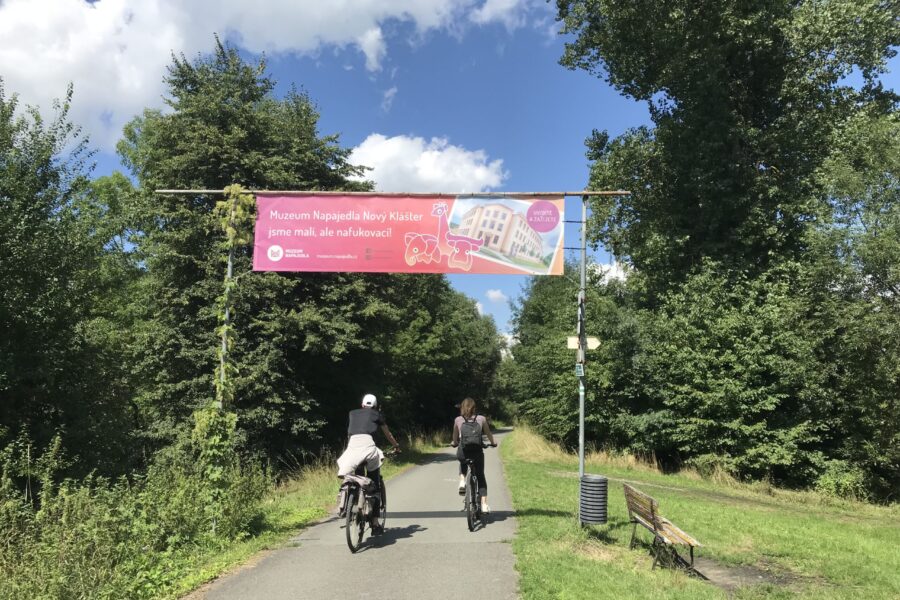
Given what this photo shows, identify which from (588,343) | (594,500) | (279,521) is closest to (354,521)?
(279,521)

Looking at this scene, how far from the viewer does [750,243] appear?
19625 mm

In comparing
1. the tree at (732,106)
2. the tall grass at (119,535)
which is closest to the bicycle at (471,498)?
the tall grass at (119,535)

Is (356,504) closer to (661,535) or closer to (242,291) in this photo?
(661,535)

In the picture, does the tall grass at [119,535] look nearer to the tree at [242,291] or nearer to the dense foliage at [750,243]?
the tree at [242,291]

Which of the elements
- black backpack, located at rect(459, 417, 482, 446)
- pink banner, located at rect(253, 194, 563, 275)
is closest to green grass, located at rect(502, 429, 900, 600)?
black backpack, located at rect(459, 417, 482, 446)

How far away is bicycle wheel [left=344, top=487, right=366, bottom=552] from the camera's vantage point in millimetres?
6832

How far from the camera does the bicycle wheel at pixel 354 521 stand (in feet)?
22.4

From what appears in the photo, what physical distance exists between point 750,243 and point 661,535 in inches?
637

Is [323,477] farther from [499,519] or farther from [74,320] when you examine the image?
[74,320]

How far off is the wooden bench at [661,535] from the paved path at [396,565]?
1.73 m

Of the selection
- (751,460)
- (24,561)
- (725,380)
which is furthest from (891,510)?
(24,561)

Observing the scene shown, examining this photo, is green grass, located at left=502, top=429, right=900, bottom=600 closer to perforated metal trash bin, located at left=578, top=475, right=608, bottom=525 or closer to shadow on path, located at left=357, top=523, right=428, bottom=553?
perforated metal trash bin, located at left=578, top=475, right=608, bottom=525

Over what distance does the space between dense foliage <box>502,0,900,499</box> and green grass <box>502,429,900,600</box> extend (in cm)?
342

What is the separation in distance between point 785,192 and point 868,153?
3.10m
